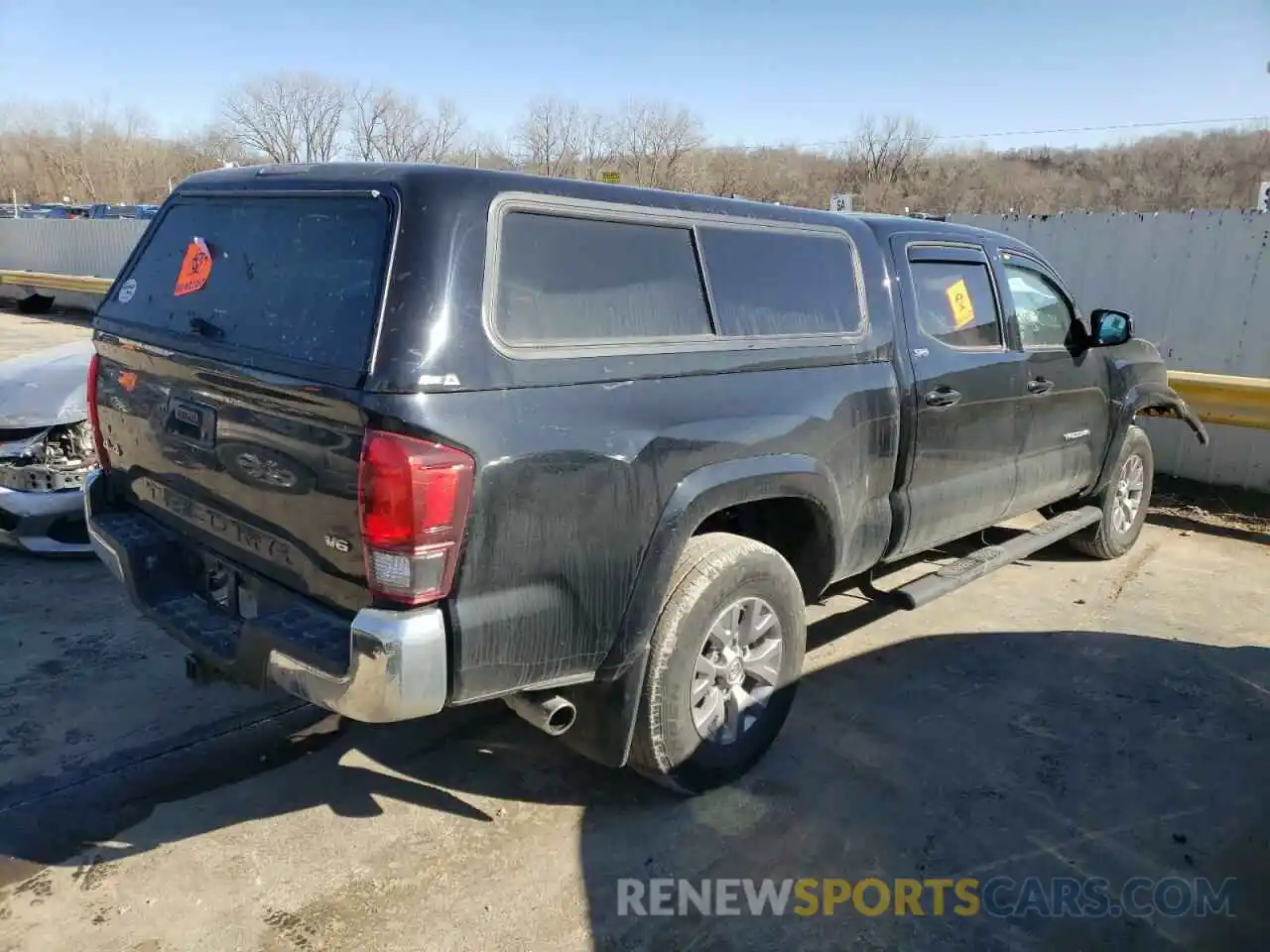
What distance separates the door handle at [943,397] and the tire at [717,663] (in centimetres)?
116

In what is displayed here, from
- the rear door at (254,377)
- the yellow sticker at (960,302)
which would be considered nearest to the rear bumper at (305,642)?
the rear door at (254,377)

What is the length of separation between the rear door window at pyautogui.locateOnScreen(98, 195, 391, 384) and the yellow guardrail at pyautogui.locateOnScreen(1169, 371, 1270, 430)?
21.5 feet

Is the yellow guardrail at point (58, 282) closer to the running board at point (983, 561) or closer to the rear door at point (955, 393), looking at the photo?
the rear door at point (955, 393)

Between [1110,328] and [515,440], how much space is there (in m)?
4.11

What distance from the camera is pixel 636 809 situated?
3.35m

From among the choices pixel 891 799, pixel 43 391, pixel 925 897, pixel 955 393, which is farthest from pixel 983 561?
pixel 43 391

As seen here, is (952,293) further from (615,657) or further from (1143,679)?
(615,657)

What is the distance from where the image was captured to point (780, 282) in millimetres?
3578

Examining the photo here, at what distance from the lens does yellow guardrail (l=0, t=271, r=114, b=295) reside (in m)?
17.8

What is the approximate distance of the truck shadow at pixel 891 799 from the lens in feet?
9.41

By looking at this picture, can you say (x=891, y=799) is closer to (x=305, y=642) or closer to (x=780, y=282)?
(x=780, y=282)

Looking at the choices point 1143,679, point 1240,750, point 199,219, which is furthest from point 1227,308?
point 199,219

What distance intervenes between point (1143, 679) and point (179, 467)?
4311 millimetres

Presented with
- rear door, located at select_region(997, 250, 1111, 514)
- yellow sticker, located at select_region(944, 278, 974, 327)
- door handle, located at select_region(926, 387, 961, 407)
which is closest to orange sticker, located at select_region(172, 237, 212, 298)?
door handle, located at select_region(926, 387, 961, 407)
